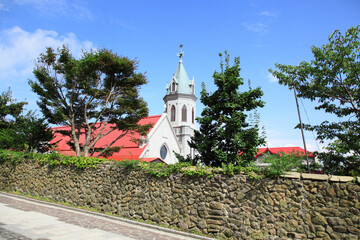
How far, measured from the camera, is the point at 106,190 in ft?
39.2

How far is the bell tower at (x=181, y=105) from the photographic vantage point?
43219mm

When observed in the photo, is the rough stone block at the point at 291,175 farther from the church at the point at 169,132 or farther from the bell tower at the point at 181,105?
the bell tower at the point at 181,105

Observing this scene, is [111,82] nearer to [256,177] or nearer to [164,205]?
[164,205]

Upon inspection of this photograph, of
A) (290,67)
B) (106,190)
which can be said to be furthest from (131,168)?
(290,67)

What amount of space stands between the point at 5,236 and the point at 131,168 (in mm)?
5406

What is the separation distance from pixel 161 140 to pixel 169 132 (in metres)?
2.73

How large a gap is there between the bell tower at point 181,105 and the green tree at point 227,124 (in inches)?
1133

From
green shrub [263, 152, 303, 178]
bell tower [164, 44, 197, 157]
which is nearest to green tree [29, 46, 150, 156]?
green shrub [263, 152, 303, 178]

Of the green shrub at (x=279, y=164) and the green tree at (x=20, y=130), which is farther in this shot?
the green tree at (x=20, y=130)

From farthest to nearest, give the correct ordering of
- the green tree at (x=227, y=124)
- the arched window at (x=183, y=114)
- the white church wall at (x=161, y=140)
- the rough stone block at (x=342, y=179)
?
1. the arched window at (x=183, y=114)
2. the white church wall at (x=161, y=140)
3. the green tree at (x=227, y=124)
4. the rough stone block at (x=342, y=179)

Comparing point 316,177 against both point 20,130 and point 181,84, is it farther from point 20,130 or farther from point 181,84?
point 181,84

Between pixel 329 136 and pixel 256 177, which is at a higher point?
pixel 329 136

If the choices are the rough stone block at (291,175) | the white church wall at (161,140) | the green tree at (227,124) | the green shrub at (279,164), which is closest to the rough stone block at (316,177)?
the rough stone block at (291,175)

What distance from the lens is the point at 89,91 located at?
66.8 feet
